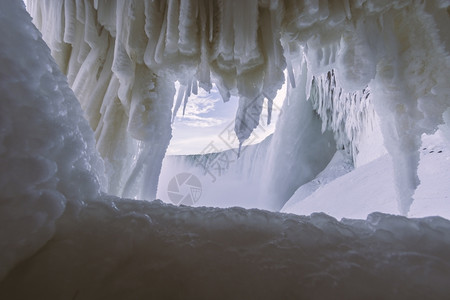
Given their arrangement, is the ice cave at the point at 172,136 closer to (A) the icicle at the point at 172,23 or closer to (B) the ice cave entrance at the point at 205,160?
(A) the icicle at the point at 172,23

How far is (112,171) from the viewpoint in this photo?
6.27 ft

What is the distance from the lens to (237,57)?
161cm

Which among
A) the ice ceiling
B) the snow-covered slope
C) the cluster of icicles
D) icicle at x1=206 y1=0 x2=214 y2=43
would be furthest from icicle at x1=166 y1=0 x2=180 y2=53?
Answer: the cluster of icicles

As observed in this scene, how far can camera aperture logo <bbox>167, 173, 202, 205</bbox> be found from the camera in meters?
6.21

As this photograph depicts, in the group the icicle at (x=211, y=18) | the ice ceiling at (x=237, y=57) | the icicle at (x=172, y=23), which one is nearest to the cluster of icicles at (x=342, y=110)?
the ice ceiling at (x=237, y=57)

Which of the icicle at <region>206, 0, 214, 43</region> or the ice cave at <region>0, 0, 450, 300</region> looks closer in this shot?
the ice cave at <region>0, 0, 450, 300</region>

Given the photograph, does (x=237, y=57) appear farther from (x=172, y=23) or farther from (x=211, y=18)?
(x=172, y=23)

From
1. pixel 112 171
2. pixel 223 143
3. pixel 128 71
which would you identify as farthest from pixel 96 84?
pixel 223 143

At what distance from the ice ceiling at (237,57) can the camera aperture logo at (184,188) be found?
430 cm

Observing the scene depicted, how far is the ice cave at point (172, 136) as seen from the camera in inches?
17.9

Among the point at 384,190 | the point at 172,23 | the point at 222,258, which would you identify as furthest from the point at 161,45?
the point at 384,190

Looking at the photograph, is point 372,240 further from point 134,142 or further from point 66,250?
point 134,142

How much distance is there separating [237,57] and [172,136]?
0.78 m

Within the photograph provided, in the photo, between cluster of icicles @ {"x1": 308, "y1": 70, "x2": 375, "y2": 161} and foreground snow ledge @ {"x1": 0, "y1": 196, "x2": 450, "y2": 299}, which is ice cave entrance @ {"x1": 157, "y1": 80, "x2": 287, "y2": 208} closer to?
cluster of icicles @ {"x1": 308, "y1": 70, "x2": 375, "y2": 161}
